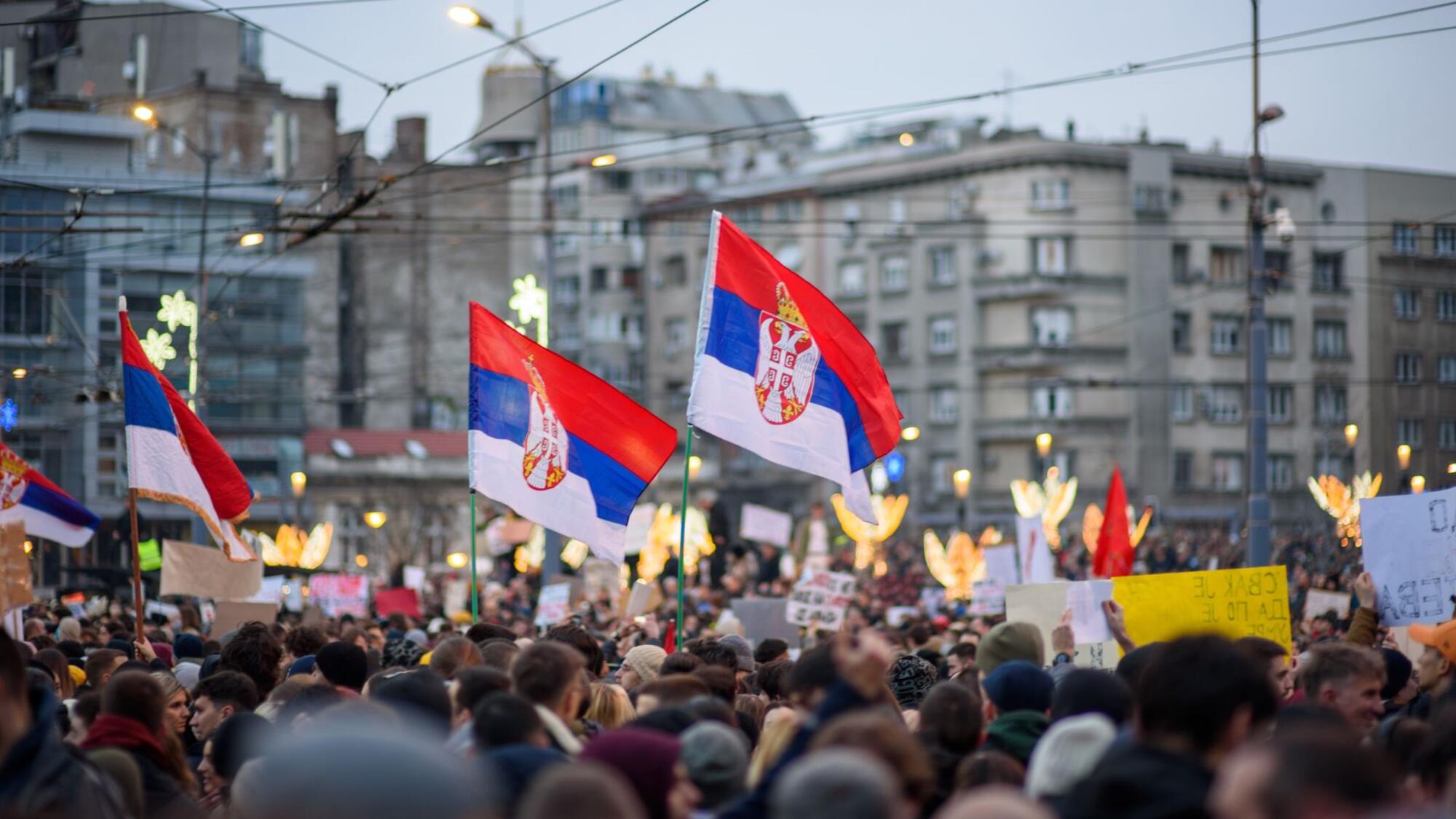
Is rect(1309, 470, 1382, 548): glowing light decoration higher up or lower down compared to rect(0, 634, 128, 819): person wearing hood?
higher up

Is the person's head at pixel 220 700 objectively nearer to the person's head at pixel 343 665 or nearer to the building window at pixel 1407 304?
the person's head at pixel 343 665

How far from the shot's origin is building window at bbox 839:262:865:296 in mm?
77188

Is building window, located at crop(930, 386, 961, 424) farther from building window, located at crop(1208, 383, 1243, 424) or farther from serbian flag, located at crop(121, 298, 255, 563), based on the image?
serbian flag, located at crop(121, 298, 255, 563)

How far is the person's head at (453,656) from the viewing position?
8.98m

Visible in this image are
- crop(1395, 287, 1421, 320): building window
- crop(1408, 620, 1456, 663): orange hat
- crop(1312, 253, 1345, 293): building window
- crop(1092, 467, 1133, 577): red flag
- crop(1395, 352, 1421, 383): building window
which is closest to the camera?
crop(1408, 620, 1456, 663): orange hat

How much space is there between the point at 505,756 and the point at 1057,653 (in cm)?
507

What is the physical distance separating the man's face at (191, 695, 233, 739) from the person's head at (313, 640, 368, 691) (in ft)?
1.58

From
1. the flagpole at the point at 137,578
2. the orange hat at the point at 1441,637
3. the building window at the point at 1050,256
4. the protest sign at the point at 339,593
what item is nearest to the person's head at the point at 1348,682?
the orange hat at the point at 1441,637

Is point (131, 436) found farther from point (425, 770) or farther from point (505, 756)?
point (425, 770)

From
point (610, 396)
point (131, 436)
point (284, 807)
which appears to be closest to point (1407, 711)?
point (610, 396)

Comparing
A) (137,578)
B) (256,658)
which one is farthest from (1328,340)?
(256,658)

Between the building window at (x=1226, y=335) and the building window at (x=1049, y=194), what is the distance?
27.5 ft

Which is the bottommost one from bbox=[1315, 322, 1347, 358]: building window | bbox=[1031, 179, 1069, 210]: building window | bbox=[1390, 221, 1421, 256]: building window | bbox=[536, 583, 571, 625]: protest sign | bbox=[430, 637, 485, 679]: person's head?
bbox=[536, 583, 571, 625]: protest sign

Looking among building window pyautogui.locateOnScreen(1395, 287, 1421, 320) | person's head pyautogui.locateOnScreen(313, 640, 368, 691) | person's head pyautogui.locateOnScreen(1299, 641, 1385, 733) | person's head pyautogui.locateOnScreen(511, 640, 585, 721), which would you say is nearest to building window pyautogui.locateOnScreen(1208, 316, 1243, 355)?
building window pyautogui.locateOnScreen(1395, 287, 1421, 320)
